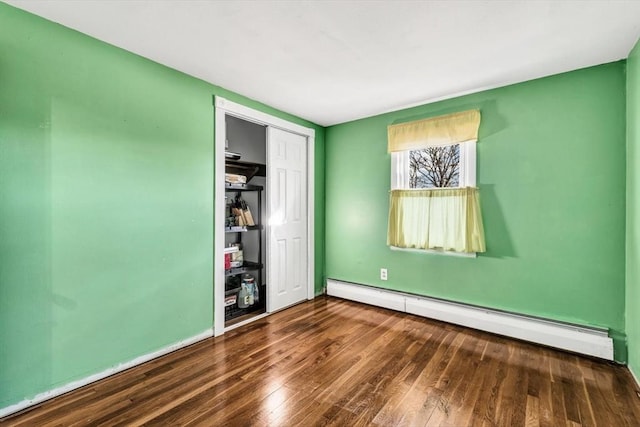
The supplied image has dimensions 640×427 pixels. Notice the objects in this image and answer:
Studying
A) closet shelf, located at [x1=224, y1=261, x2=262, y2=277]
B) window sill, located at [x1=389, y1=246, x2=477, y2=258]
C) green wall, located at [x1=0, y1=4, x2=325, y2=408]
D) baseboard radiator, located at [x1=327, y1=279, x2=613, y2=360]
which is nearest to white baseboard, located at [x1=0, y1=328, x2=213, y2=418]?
green wall, located at [x1=0, y1=4, x2=325, y2=408]

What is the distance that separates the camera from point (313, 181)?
3809mm

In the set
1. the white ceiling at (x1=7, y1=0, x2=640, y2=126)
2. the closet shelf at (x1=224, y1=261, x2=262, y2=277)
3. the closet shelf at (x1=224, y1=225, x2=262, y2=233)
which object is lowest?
the closet shelf at (x1=224, y1=261, x2=262, y2=277)

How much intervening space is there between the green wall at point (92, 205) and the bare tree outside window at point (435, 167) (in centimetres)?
221

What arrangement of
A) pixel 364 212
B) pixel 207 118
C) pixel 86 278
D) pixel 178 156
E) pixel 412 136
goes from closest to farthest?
pixel 86 278, pixel 178 156, pixel 207 118, pixel 412 136, pixel 364 212

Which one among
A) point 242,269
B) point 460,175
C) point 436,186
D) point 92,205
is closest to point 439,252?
point 436,186

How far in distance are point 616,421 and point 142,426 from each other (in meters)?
2.60

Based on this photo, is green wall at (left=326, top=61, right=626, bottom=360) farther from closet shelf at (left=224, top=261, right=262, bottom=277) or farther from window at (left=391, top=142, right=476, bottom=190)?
closet shelf at (left=224, top=261, right=262, bottom=277)

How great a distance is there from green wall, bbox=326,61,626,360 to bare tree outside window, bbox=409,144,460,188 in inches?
10.1

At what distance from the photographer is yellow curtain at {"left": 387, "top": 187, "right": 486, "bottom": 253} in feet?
9.23

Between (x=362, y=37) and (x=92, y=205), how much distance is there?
214 cm

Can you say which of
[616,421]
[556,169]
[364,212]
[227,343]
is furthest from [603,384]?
[227,343]

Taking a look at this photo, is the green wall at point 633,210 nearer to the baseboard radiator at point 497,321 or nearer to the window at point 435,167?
the baseboard radiator at point 497,321

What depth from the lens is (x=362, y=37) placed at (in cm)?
194

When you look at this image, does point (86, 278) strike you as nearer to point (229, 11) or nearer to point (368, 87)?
point (229, 11)
